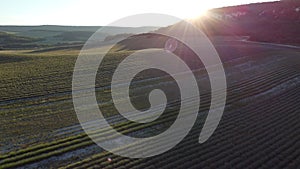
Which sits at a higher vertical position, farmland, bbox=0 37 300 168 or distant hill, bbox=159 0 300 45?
distant hill, bbox=159 0 300 45

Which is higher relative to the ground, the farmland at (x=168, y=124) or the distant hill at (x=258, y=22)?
the distant hill at (x=258, y=22)

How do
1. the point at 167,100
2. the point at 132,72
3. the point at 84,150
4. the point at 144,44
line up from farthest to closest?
the point at 144,44, the point at 132,72, the point at 167,100, the point at 84,150

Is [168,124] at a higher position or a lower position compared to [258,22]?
lower

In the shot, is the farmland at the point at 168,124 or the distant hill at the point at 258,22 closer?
the farmland at the point at 168,124

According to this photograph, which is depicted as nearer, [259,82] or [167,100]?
[167,100]

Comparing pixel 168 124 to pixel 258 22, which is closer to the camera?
pixel 168 124

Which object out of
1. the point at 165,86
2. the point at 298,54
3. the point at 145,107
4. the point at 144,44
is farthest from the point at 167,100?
the point at 144,44

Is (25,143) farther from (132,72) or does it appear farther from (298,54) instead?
(298,54)

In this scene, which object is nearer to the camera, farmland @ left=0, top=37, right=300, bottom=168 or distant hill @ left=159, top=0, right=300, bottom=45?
farmland @ left=0, top=37, right=300, bottom=168
